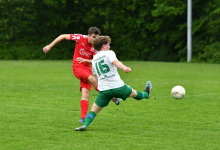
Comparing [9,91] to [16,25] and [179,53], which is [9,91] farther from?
[16,25]

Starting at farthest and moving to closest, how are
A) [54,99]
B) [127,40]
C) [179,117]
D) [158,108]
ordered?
[127,40], [54,99], [158,108], [179,117]

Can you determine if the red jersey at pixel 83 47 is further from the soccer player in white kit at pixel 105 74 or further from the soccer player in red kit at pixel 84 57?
the soccer player in white kit at pixel 105 74

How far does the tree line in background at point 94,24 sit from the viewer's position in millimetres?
35344

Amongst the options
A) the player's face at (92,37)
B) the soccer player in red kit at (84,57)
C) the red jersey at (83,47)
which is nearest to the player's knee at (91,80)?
the soccer player in red kit at (84,57)

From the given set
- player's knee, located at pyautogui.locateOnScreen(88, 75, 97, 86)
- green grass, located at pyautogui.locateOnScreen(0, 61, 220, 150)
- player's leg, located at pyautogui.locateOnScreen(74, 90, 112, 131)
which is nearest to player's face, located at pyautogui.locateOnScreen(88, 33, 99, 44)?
player's knee, located at pyautogui.locateOnScreen(88, 75, 97, 86)

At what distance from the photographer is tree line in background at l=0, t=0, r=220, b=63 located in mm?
35344

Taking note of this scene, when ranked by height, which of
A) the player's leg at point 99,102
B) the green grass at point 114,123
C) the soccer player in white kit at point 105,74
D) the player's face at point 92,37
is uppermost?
the player's face at point 92,37

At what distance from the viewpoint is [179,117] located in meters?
7.57

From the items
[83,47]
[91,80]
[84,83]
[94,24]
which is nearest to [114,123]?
[91,80]

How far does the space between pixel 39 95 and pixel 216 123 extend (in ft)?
19.4

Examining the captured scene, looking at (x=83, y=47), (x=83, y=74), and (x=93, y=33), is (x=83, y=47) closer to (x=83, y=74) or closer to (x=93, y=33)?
(x=93, y=33)

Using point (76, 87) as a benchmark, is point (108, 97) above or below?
above

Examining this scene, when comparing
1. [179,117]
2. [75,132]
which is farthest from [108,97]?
[179,117]

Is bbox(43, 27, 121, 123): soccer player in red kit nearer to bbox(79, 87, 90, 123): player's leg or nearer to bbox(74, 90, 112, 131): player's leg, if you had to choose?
bbox(79, 87, 90, 123): player's leg
